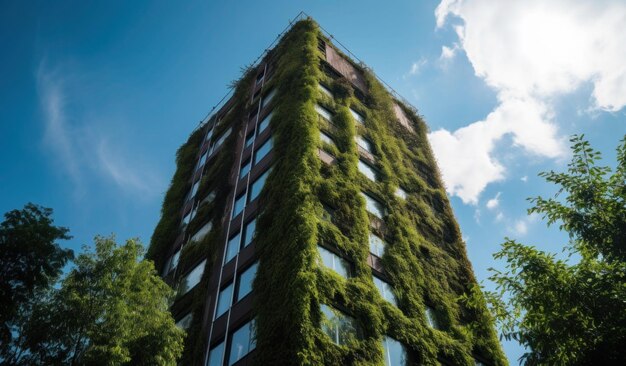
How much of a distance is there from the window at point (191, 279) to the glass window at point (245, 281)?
4.65m

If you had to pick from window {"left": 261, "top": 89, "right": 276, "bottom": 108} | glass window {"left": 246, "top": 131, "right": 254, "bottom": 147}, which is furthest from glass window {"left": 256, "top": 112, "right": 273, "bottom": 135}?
window {"left": 261, "top": 89, "right": 276, "bottom": 108}

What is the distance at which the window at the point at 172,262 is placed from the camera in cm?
2955

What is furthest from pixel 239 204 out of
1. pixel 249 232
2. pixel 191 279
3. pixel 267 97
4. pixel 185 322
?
pixel 267 97

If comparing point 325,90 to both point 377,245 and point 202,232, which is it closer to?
point 202,232

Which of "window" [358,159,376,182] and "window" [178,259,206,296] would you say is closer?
"window" [178,259,206,296]

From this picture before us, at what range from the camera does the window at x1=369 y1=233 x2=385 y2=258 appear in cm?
Result: 2281

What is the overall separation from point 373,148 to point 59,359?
69.5 ft

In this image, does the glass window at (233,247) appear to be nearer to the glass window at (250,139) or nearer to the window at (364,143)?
the glass window at (250,139)

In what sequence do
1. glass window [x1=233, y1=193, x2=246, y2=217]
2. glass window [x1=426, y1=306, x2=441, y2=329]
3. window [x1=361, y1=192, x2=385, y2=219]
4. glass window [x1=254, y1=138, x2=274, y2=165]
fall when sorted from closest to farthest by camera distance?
glass window [x1=426, y1=306, x2=441, y2=329] → window [x1=361, y1=192, x2=385, y2=219] → glass window [x1=233, y1=193, x2=246, y2=217] → glass window [x1=254, y1=138, x2=274, y2=165]

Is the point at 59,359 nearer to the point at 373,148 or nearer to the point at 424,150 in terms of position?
the point at 373,148

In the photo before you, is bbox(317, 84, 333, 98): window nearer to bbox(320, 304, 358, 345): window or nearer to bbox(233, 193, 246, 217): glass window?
bbox(233, 193, 246, 217): glass window

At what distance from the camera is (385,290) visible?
2139cm

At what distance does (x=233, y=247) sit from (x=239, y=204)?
3309 millimetres

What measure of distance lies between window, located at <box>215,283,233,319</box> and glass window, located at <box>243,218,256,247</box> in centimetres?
225
